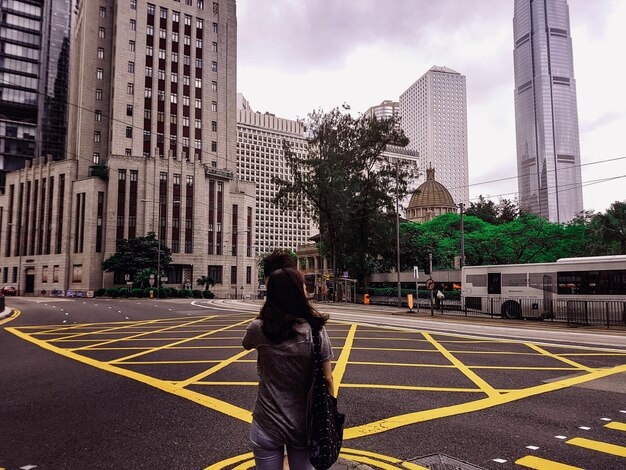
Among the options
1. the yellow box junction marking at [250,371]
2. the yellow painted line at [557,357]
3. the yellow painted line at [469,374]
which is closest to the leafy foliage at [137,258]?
the yellow box junction marking at [250,371]

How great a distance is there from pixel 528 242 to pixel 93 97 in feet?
214

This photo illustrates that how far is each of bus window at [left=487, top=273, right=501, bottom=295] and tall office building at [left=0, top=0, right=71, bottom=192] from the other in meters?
88.9

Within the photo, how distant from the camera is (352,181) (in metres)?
40.8

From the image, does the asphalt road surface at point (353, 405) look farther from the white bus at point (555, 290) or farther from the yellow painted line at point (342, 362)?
the white bus at point (555, 290)

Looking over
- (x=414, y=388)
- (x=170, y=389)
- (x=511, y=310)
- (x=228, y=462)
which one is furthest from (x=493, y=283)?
(x=228, y=462)

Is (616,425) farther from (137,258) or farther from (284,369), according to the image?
(137,258)

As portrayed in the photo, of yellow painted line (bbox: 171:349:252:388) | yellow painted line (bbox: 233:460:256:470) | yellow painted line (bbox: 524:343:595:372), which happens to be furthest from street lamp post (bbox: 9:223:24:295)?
yellow painted line (bbox: 233:460:256:470)

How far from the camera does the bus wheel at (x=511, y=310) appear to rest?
77.9 ft

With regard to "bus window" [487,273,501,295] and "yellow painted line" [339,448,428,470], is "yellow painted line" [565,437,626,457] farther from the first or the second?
"bus window" [487,273,501,295]

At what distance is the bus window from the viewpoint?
25138mm

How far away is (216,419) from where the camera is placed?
5465mm

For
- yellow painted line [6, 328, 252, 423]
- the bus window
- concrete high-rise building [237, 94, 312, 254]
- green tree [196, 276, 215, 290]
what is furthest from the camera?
concrete high-rise building [237, 94, 312, 254]

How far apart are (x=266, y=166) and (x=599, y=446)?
160m

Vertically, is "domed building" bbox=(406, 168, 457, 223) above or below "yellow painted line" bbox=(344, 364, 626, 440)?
above
